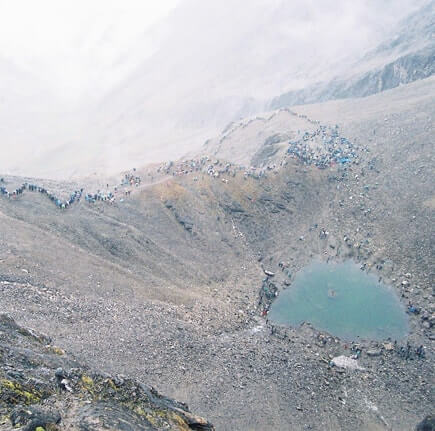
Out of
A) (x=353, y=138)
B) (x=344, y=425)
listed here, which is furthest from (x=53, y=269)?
(x=353, y=138)

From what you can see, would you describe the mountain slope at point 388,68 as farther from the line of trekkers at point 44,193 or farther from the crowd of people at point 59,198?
the line of trekkers at point 44,193

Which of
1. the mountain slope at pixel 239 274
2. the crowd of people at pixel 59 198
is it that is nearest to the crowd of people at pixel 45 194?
the crowd of people at pixel 59 198

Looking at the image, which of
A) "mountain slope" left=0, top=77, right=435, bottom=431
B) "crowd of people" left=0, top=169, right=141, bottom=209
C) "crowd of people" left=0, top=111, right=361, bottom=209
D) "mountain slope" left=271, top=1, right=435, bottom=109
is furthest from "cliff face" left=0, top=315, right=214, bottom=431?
"mountain slope" left=271, top=1, right=435, bottom=109

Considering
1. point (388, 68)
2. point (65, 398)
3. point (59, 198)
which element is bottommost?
point (65, 398)

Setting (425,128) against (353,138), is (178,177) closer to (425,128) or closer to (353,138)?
(353,138)

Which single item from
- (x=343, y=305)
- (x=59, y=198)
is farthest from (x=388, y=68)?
(x=59, y=198)

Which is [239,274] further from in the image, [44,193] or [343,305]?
[44,193]
